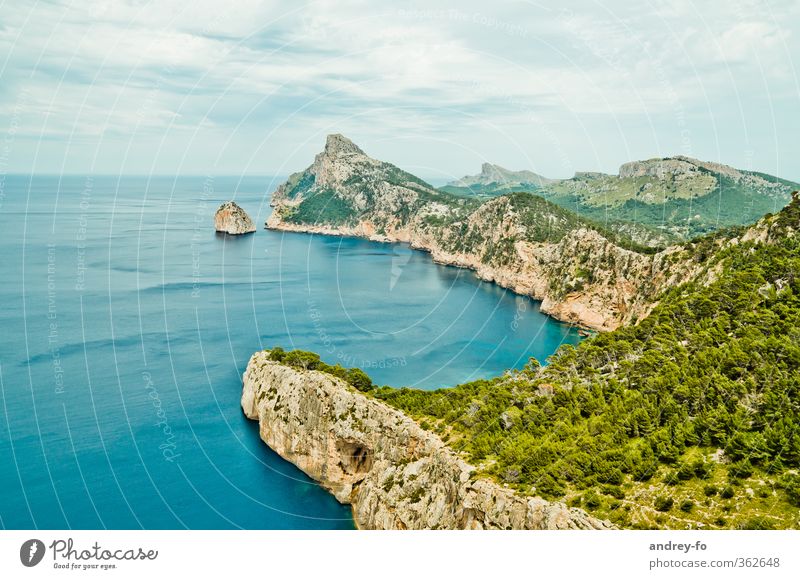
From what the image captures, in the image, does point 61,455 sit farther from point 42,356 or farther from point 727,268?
point 727,268

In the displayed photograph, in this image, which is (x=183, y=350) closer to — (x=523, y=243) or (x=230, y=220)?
(x=523, y=243)

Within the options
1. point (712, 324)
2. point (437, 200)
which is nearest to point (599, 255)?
point (712, 324)

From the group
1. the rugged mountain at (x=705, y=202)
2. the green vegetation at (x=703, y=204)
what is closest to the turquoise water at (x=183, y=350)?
the green vegetation at (x=703, y=204)

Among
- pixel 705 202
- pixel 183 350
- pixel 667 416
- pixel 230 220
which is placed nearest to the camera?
pixel 667 416

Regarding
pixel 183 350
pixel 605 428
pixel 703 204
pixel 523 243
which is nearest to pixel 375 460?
pixel 605 428

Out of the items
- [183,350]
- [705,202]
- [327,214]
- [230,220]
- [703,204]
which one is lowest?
[183,350]

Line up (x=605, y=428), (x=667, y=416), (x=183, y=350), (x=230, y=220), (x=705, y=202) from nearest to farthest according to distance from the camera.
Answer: (x=667, y=416) → (x=605, y=428) → (x=183, y=350) → (x=230, y=220) → (x=705, y=202)

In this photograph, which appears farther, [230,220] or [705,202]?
[705,202]

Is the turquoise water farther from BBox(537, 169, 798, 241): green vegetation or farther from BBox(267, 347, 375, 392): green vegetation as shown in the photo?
BBox(537, 169, 798, 241): green vegetation
